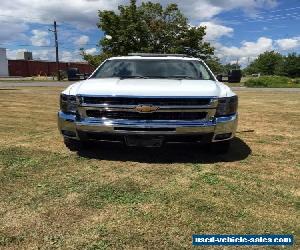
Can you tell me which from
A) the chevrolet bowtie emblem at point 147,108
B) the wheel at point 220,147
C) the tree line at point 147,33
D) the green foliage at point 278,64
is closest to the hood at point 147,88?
the chevrolet bowtie emblem at point 147,108

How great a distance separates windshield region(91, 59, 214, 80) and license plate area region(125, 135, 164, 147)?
1312 mm

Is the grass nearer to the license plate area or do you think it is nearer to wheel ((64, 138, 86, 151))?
wheel ((64, 138, 86, 151))

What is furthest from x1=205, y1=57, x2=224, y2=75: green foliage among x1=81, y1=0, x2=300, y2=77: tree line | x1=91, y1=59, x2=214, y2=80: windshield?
x1=91, y1=59, x2=214, y2=80: windshield

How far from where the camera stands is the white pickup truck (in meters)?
5.24

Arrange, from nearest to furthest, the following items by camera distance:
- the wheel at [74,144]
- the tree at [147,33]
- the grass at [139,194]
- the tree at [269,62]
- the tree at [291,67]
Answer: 1. the grass at [139,194]
2. the wheel at [74,144]
3. the tree at [147,33]
4. the tree at [291,67]
5. the tree at [269,62]

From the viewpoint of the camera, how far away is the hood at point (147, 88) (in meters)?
5.26

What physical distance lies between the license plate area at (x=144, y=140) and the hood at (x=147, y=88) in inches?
21.7

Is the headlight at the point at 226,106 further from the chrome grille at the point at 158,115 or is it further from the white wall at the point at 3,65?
the white wall at the point at 3,65

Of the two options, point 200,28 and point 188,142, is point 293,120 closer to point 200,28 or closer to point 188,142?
point 188,142

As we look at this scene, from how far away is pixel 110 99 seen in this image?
5.29 metres

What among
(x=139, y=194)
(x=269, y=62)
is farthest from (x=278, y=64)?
(x=139, y=194)

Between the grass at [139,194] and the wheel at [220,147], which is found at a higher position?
the wheel at [220,147]

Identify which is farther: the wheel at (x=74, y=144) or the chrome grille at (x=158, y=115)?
the wheel at (x=74, y=144)

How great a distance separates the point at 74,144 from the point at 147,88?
1461 millimetres
